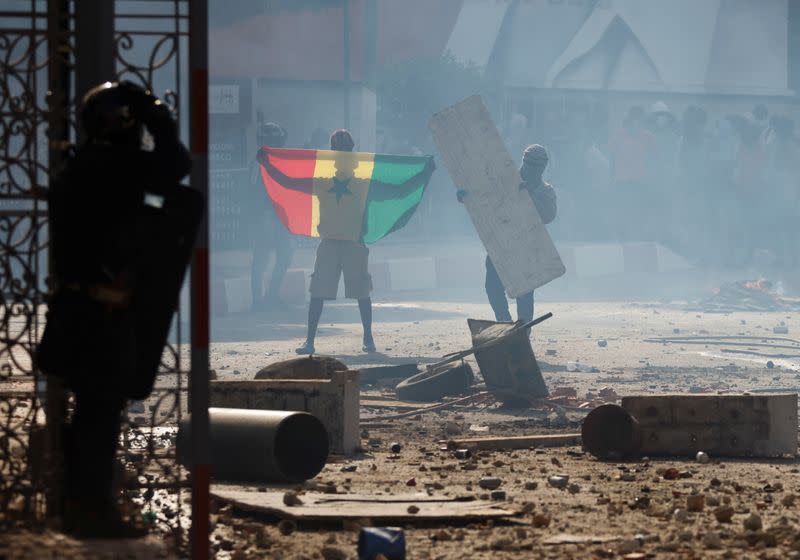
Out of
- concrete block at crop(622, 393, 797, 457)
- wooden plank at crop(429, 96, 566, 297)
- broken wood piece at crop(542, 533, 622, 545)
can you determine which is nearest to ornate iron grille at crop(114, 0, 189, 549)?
broken wood piece at crop(542, 533, 622, 545)

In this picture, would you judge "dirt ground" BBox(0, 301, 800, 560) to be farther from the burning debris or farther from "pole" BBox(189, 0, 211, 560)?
the burning debris

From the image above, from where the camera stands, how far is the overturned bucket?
8.09 m

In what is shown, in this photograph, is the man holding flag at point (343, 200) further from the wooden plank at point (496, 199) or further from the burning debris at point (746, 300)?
the burning debris at point (746, 300)

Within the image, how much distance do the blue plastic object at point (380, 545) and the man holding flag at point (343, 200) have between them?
33.4ft

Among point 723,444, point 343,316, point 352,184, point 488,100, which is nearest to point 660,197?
point 488,100

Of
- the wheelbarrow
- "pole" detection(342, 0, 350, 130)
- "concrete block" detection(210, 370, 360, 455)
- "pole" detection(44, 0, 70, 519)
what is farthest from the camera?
"pole" detection(342, 0, 350, 130)

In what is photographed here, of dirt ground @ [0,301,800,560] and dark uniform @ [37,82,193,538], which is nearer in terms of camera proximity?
dark uniform @ [37,82,193,538]

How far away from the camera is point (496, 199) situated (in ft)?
48.6

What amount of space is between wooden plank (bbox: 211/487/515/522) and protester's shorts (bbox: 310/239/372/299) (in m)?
8.98

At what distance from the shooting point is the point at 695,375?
1422 cm

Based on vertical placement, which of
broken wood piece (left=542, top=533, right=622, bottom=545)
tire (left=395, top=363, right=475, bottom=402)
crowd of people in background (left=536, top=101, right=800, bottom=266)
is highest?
crowd of people in background (left=536, top=101, right=800, bottom=266)

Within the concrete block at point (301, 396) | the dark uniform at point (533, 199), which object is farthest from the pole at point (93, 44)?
the dark uniform at point (533, 199)

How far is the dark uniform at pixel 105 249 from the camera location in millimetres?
4219

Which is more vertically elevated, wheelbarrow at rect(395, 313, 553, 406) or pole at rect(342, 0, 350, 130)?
pole at rect(342, 0, 350, 130)
